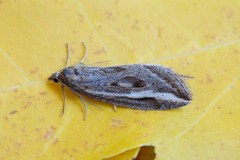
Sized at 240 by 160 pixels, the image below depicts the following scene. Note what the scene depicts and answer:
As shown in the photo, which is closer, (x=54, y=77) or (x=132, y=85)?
(x=54, y=77)

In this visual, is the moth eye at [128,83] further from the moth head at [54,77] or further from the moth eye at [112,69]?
the moth head at [54,77]

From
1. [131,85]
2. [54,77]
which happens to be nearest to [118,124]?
[131,85]

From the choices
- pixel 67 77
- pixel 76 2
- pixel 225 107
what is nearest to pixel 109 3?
pixel 76 2

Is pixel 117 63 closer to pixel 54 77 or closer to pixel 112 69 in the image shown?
pixel 112 69

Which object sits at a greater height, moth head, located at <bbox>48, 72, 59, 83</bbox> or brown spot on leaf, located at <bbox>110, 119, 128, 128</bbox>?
moth head, located at <bbox>48, 72, 59, 83</bbox>

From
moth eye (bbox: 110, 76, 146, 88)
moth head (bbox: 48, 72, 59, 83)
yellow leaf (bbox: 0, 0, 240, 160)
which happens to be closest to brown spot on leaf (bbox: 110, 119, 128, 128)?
yellow leaf (bbox: 0, 0, 240, 160)

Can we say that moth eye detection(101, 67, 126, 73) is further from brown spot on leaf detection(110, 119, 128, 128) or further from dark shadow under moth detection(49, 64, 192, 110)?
brown spot on leaf detection(110, 119, 128, 128)

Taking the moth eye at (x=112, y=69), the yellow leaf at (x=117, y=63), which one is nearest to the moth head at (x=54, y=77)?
the yellow leaf at (x=117, y=63)

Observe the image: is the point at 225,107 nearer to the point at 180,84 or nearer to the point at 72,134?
the point at 180,84
